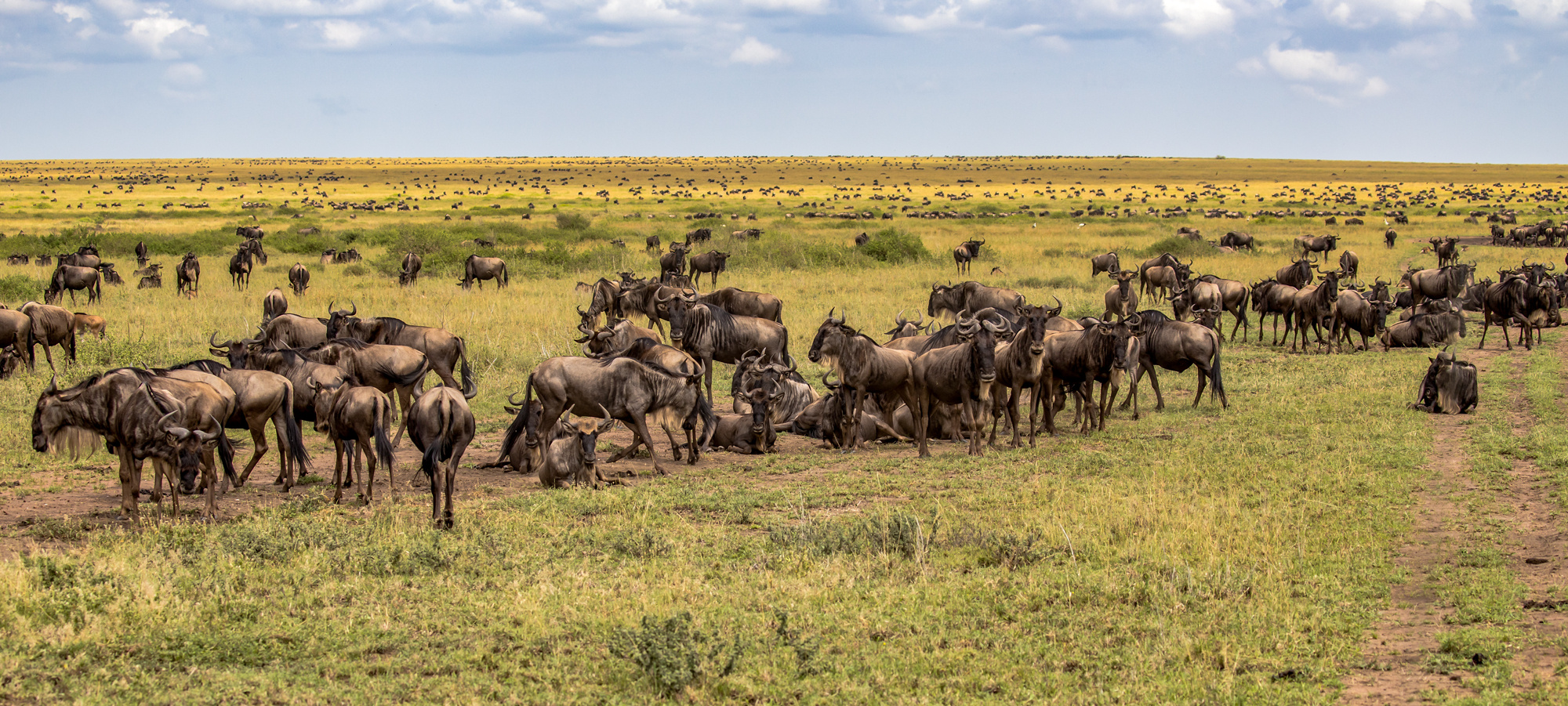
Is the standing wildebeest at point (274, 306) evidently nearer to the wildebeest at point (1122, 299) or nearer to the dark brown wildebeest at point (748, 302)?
the dark brown wildebeest at point (748, 302)

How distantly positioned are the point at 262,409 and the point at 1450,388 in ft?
42.3

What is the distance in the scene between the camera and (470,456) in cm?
1258

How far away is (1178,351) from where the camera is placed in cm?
1533

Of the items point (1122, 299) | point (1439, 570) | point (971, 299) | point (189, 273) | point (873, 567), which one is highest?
point (971, 299)

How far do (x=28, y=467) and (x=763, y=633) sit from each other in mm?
8741

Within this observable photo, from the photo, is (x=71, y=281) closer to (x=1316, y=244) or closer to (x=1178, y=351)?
(x=1178, y=351)

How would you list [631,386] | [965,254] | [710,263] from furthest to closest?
[965,254], [710,263], [631,386]

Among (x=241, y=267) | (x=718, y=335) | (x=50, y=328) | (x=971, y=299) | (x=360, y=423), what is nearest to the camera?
(x=360, y=423)

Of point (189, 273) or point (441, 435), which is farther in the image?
point (189, 273)

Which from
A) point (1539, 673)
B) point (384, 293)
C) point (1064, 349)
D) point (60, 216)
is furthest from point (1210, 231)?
point (60, 216)

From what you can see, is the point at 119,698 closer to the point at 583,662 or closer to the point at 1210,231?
the point at 583,662

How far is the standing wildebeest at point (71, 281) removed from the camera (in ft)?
81.4

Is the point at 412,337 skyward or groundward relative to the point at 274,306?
skyward

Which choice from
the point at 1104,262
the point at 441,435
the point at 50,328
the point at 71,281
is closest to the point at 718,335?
the point at 441,435
